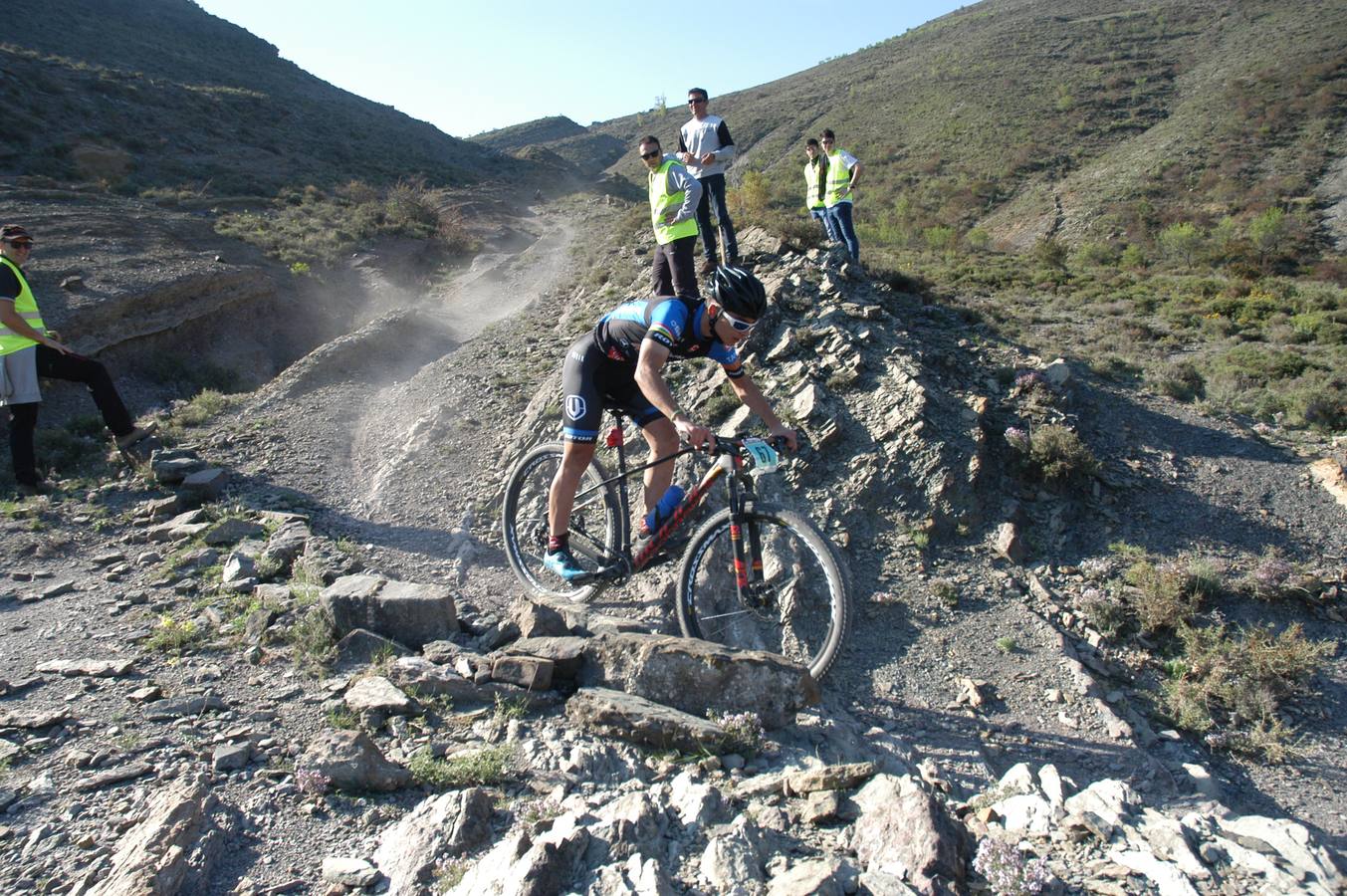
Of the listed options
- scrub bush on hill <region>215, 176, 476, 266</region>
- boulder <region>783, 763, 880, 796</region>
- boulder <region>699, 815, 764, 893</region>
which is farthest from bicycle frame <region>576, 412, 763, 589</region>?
scrub bush on hill <region>215, 176, 476, 266</region>

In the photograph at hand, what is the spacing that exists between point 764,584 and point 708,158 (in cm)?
606

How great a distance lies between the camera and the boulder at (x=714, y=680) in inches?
144

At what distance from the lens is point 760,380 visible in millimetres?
7254

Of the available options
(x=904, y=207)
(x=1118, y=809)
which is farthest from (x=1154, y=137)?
(x=1118, y=809)

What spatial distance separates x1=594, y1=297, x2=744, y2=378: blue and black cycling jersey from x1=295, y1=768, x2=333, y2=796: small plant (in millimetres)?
2601

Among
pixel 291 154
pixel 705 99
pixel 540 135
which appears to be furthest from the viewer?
pixel 540 135

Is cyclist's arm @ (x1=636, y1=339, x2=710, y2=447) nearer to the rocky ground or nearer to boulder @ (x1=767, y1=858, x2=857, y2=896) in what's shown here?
the rocky ground

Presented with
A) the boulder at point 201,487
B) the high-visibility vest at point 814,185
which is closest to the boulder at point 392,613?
the boulder at point 201,487

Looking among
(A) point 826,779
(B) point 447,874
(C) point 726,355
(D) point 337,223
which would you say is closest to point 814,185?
(C) point 726,355

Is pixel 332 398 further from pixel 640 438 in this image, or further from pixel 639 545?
pixel 639 545

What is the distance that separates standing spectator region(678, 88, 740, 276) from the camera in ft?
28.3

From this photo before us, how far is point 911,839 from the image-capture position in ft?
→ 8.64

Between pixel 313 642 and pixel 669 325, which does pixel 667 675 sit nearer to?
pixel 669 325

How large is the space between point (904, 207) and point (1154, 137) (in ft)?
46.4
